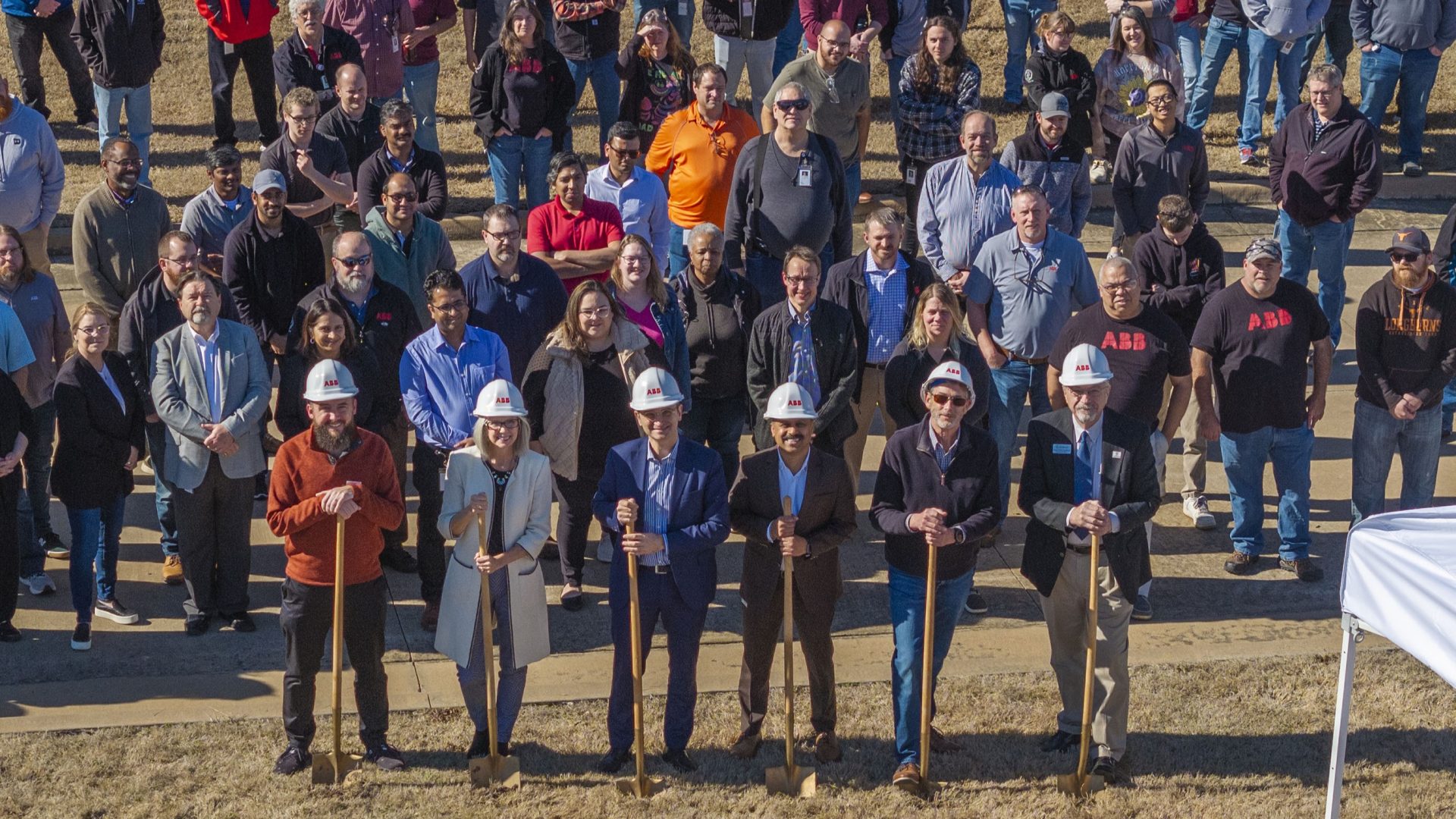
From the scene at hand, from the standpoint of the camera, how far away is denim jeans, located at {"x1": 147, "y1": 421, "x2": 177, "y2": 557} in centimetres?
972

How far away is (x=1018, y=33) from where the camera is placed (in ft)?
53.5

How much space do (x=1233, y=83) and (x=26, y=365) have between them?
1251cm

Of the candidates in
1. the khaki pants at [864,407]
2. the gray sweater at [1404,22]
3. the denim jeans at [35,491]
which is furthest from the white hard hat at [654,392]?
the gray sweater at [1404,22]

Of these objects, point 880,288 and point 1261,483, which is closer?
point 880,288

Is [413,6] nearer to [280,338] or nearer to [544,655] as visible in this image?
[280,338]

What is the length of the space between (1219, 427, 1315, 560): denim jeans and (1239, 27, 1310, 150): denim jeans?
233 inches

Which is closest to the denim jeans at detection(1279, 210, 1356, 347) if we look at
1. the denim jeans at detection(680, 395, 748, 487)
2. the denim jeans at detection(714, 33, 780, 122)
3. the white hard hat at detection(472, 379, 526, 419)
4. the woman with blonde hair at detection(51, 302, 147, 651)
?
the denim jeans at detection(714, 33, 780, 122)

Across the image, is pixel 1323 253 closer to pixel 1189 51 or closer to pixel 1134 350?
pixel 1134 350

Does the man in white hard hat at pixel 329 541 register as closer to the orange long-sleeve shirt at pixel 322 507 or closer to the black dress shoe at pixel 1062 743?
the orange long-sleeve shirt at pixel 322 507

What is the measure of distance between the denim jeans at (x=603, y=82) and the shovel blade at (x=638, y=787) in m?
7.06

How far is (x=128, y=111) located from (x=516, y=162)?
11.2 feet

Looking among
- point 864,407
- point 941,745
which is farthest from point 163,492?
point 941,745

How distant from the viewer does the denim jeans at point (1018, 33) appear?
1602 centimetres

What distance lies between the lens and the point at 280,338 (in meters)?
10.4
